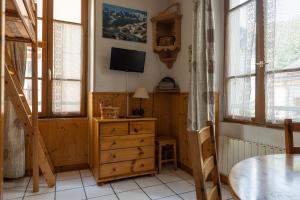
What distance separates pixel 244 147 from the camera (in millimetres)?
2160

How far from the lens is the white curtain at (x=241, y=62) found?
2.24 m

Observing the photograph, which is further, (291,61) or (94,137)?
(94,137)

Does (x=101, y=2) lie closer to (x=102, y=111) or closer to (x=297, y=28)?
(x=102, y=111)

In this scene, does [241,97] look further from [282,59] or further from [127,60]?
[127,60]

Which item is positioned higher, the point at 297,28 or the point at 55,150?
the point at 297,28

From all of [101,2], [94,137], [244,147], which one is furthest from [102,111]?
[244,147]

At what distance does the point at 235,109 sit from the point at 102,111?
166cm

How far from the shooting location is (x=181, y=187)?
8.05 feet

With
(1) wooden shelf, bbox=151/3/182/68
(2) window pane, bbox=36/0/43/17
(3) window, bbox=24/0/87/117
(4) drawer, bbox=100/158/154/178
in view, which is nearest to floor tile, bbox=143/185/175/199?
(4) drawer, bbox=100/158/154/178

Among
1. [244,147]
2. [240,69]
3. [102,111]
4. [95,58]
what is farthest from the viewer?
[95,58]

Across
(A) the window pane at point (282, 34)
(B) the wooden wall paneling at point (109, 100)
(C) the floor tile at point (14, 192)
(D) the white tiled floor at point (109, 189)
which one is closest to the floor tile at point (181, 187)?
(D) the white tiled floor at point (109, 189)

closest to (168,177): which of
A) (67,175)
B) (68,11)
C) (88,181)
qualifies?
(88,181)

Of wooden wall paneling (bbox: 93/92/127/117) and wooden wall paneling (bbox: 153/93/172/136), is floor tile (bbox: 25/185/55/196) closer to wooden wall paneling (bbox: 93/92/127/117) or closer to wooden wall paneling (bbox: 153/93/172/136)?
wooden wall paneling (bbox: 93/92/127/117)

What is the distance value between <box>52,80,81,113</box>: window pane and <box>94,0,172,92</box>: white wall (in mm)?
411
